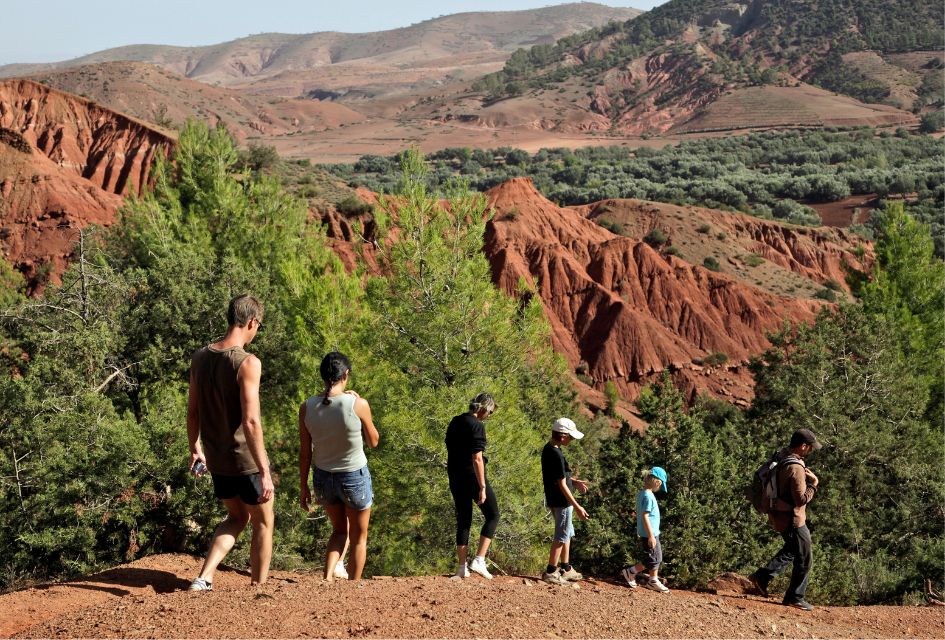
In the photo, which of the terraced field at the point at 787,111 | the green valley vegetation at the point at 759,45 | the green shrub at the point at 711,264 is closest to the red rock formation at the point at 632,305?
the green shrub at the point at 711,264

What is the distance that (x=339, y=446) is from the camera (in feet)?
21.1

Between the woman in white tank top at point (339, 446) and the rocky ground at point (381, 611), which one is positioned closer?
the rocky ground at point (381, 611)

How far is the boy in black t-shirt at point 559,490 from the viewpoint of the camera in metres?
7.96

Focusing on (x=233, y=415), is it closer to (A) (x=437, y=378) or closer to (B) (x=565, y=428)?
(B) (x=565, y=428)

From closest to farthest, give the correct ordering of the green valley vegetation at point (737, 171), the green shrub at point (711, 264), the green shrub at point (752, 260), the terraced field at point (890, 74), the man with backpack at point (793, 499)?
the man with backpack at point (793, 499)
the green shrub at point (711, 264)
the green shrub at point (752, 260)
the green valley vegetation at point (737, 171)
the terraced field at point (890, 74)

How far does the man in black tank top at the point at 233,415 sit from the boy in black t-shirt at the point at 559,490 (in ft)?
10.0

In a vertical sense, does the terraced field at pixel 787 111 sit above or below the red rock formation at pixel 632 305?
above

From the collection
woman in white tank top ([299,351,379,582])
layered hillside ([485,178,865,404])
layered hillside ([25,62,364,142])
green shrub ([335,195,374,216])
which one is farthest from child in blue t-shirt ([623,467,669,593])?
layered hillside ([25,62,364,142])

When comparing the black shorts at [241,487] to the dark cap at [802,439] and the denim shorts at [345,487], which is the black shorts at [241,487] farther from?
the dark cap at [802,439]

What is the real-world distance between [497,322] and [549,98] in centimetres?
15837

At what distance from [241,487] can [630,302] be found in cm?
4450

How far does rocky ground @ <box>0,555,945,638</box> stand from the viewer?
18.2ft

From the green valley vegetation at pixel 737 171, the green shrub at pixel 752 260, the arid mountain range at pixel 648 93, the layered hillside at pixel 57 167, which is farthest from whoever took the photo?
the arid mountain range at pixel 648 93

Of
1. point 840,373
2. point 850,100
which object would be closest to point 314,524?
point 840,373
